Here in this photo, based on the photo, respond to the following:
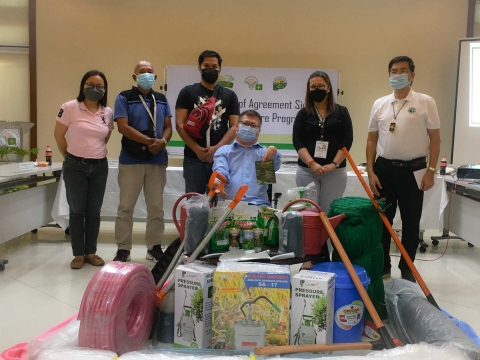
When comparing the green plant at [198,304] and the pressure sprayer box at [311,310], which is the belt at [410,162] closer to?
the pressure sprayer box at [311,310]

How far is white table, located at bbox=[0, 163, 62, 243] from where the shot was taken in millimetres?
3446

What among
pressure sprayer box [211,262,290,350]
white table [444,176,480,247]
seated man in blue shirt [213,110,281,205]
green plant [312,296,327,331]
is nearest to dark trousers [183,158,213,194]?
seated man in blue shirt [213,110,281,205]

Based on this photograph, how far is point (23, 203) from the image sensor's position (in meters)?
3.74

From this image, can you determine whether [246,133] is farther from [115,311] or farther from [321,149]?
[115,311]

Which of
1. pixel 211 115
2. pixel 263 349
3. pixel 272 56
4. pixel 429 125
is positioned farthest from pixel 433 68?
pixel 263 349

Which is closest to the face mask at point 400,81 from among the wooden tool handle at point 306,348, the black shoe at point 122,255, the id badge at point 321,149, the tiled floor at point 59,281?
the id badge at point 321,149

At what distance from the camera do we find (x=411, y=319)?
2002 mm

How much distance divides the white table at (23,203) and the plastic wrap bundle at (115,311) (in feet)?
6.04

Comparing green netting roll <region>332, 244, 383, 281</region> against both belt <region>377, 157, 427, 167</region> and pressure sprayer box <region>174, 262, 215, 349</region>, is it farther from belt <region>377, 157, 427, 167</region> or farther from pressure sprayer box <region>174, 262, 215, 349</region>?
belt <region>377, 157, 427, 167</region>

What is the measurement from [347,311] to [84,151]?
221 cm

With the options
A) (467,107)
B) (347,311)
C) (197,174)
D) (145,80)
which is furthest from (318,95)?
(467,107)

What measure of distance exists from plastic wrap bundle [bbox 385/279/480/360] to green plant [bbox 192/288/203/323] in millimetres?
947

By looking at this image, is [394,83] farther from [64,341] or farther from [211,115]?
[64,341]

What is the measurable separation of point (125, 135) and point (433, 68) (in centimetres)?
418
